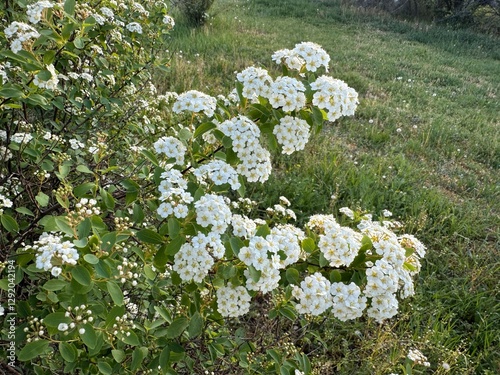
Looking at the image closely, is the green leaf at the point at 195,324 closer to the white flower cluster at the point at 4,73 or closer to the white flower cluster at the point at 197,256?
the white flower cluster at the point at 197,256

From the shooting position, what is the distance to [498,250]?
3.35 metres

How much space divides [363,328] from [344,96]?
167 cm

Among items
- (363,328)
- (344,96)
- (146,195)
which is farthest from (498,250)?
(146,195)

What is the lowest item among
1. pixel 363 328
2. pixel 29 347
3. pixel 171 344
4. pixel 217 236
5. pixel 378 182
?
pixel 363 328

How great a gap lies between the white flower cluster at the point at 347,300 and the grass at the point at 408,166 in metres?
0.66

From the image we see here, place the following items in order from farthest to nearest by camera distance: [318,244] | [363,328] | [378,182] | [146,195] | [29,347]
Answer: [378,182]
[363,328]
[146,195]
[318,244]
[29,347]

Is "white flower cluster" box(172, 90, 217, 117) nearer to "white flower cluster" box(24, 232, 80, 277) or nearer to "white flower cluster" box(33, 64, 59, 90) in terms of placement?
"white flower cluster" box(33, 64, 59, 90)

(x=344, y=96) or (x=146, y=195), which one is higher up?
(x=344, y=96)

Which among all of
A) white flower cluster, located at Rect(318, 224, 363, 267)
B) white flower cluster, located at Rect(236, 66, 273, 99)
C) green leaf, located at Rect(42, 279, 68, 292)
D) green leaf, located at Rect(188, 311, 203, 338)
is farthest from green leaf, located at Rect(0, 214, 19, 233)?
white flower cluster, located at Rect(318, 224, 363, 267)

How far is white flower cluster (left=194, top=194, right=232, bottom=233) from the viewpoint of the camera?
127cm

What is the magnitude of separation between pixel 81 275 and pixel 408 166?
3.72 metres

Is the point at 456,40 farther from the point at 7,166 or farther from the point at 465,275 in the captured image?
the point at 7,166

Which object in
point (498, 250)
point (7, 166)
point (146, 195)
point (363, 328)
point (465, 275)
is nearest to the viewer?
point (146, 195)

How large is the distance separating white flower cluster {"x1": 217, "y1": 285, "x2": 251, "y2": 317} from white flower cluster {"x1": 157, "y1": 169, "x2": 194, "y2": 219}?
1.05 feet
